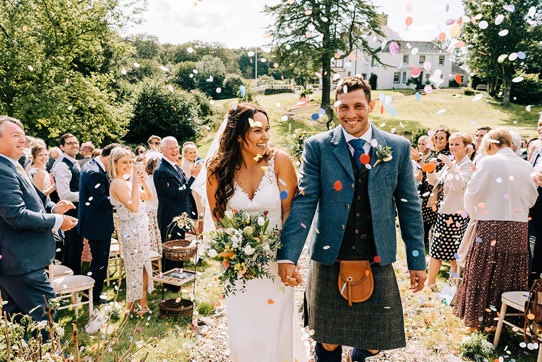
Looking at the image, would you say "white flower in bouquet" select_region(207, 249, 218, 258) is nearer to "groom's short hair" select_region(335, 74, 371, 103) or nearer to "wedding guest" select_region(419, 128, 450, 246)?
"groom's short hair" select_region(335, 74, 371, 103)

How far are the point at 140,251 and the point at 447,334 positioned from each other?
4.19m

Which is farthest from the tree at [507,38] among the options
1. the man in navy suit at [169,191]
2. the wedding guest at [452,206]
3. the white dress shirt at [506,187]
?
the man in navy suit at [169,191]

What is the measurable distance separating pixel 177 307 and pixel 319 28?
2721 centimetres

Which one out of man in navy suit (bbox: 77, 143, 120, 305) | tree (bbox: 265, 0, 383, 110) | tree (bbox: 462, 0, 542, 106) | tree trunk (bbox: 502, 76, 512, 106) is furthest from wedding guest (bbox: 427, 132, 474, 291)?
tree trunk (bbox: 502, 76, 512, 106)

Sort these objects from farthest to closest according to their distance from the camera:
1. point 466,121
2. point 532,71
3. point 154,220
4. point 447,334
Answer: point 532,71 → point 466,121 → point 154,220 → point 447,334

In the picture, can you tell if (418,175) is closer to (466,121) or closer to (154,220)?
(154,220)

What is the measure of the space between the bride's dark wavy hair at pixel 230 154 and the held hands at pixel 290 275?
2.95ft

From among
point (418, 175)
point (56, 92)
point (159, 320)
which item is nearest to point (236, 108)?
point (159, 320)

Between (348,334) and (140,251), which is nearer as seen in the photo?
(348,334)

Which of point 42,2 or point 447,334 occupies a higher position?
point 42,2

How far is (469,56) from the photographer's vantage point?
3891cm

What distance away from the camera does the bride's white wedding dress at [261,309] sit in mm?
3234

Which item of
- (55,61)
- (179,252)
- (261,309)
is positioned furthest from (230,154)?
(55,61)

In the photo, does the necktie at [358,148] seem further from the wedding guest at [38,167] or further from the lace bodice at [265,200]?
the wedding guest at [38,167]
